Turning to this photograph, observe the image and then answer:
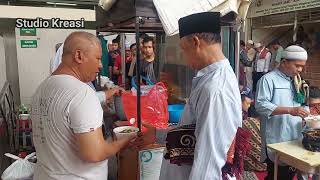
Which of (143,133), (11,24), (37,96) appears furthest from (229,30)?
(11,24)

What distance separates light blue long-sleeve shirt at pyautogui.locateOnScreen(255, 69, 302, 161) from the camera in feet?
8.16

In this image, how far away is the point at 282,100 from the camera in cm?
249

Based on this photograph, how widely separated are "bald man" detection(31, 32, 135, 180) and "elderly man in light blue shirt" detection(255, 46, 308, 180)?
1.52 metres

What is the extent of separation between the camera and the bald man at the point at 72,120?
1272 mm

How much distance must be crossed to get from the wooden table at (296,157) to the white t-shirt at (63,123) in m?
1.45

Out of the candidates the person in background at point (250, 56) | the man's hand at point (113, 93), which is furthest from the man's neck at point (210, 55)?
the person in background at point (250, 56)

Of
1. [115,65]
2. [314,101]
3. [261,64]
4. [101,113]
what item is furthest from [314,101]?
[261,64]

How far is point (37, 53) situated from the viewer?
197 inches

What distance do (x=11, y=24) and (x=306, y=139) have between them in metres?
4.92

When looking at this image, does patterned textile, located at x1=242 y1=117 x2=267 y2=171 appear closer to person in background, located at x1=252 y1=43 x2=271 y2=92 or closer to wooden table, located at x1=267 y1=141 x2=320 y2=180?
wooden table, located at x1=267 y1=141 x2=320 y2=180

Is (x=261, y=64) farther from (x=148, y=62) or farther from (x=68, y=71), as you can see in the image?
(x=68, y=71)

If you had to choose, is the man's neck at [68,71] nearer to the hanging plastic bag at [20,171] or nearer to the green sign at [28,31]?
the hanging plastic bag at [20,171]

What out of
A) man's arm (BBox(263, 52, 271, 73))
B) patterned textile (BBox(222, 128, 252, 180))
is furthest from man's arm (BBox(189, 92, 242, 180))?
man's arm (BBox(263, 52, 271, 73))

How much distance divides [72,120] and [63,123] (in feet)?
0.16
